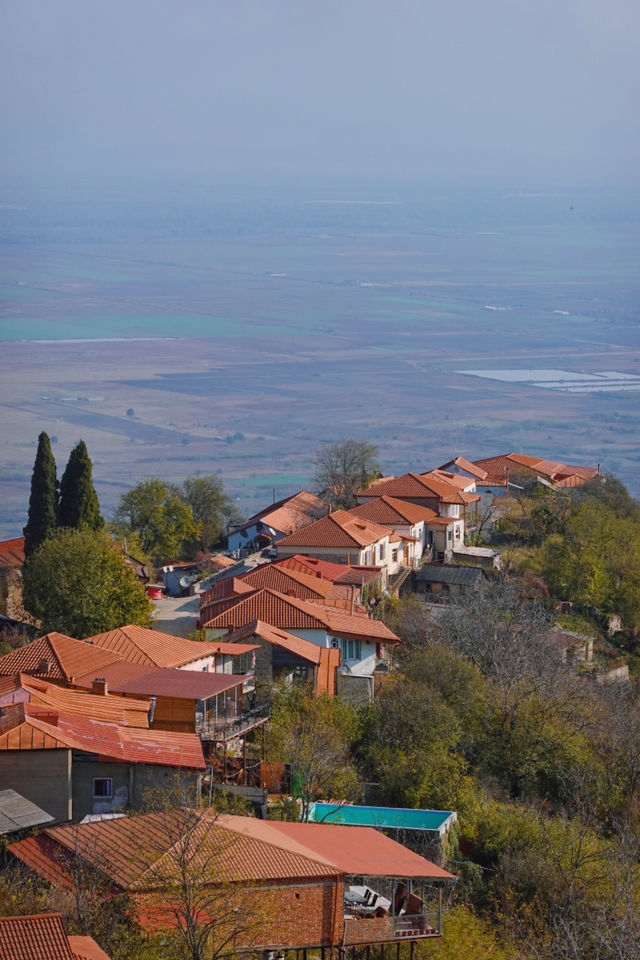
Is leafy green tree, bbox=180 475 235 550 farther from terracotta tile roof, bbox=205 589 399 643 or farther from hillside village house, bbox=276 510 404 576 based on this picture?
terracotta tile roof, bbox=205 589 399 643

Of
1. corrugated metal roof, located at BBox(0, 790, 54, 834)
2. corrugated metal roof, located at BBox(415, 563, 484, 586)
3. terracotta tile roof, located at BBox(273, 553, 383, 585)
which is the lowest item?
corrugated metal roof, located at BBox(415, 563, 484, 586)

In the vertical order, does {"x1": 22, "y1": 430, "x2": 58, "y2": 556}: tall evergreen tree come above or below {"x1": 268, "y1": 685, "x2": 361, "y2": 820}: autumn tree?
above

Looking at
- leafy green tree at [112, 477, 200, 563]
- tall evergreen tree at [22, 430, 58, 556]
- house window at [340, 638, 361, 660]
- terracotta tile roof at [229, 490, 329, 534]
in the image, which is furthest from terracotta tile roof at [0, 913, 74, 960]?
leafy green tree at [112, 477, 200, 563]

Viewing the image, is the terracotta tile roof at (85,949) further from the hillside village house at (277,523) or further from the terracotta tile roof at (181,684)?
the hillside village house at (277,523)

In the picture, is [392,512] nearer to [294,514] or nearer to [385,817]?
[294,514]

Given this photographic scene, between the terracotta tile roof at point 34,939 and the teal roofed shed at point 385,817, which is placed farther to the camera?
the teal roofed shed at point 385,817

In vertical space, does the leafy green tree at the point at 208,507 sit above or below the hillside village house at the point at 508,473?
below

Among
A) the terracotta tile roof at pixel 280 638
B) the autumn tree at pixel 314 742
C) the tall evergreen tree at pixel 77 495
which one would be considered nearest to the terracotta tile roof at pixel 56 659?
the terracotta tile roof at pixel 280 638
